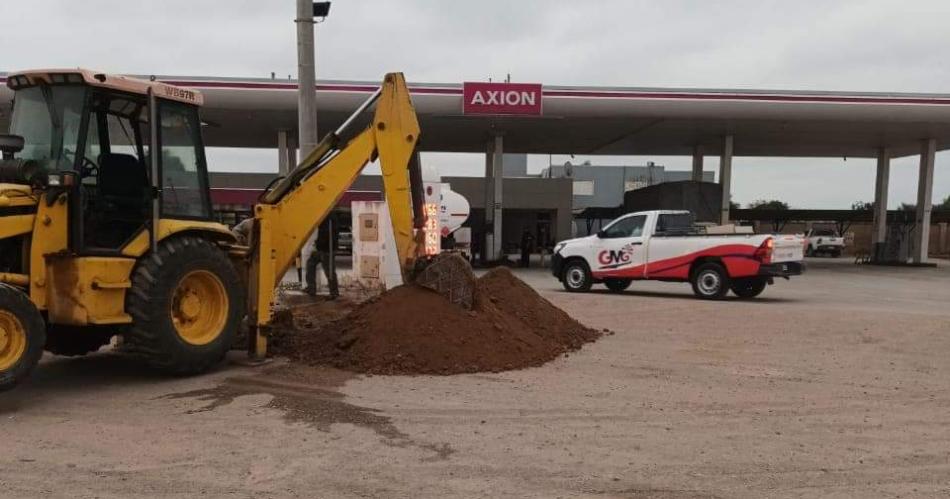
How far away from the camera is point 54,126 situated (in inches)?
238

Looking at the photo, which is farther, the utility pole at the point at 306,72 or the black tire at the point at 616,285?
the black tire at the point at 616,285

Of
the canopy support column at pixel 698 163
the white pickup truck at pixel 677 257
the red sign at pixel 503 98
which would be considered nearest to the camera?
the white pickup truck at pixel 677 257

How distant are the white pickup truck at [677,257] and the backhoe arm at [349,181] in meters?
8.82

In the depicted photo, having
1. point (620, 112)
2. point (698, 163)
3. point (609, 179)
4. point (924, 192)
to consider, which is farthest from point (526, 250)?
point (609, 179)

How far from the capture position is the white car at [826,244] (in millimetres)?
41656

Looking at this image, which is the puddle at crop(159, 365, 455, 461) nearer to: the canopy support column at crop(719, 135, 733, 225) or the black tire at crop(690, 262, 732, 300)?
the black tire at crop(690, 262, 732, 300)

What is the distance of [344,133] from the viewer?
8.47 meters

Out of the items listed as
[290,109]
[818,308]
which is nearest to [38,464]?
[818,308]

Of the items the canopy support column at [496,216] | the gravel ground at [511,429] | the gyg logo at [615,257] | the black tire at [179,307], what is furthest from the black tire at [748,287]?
the canopy support column at [496,216]

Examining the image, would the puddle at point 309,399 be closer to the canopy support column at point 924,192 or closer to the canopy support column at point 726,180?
the canopy support column at point 726,180

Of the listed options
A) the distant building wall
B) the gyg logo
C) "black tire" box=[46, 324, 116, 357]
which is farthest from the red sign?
the distant building wall

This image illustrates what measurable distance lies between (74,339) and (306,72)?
682cm

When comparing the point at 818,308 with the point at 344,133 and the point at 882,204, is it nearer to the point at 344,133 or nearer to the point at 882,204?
the point at 344,133

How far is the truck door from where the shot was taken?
15750 mm
